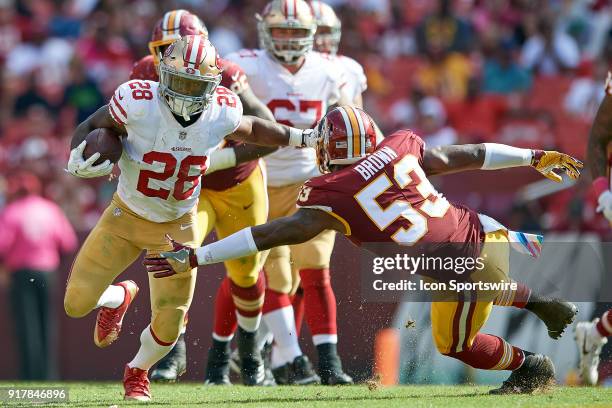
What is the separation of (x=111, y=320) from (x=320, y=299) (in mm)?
1341

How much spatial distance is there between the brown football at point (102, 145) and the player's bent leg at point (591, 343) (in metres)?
2.81

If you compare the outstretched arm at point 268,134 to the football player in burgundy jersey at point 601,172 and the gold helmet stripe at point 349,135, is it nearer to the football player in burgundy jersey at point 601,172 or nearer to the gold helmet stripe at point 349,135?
the gold helmet stripe at point 349,135

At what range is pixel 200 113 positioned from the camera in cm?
595

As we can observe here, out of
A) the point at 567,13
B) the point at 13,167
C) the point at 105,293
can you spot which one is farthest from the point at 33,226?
the point at 567,13

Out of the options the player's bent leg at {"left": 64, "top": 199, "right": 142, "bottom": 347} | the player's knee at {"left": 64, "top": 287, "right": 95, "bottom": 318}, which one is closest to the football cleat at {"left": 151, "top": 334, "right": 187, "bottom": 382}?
the player's bent leg at {"left": 64, "top": 199, "right": 142, "bottom": 347}

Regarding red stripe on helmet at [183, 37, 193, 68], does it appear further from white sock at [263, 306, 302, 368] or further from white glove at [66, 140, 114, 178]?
white sock at [263, 306, 302, 368]

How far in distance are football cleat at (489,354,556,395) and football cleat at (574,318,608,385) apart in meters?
0.72

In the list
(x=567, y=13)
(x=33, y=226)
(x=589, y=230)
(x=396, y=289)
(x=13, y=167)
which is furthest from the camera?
(x=567, y=13)

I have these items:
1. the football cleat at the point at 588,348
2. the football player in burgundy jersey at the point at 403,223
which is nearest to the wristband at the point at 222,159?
the football player in burgundy jersey at the point at 403,223

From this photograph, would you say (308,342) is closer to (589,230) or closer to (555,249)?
(555,249)

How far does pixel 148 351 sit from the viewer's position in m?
6.18

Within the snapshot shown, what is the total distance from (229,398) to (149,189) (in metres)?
1.17

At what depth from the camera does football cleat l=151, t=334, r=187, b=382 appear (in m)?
7.25

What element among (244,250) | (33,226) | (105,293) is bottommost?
(33,226)
